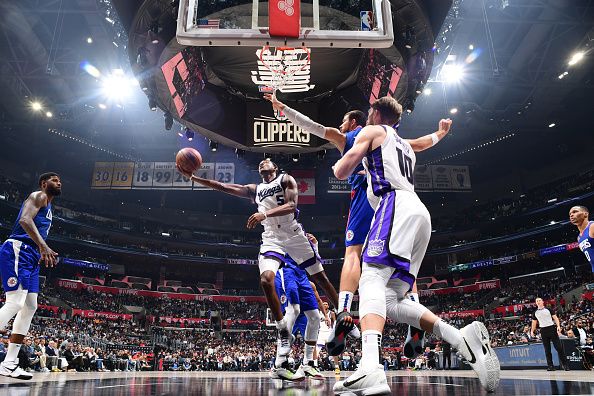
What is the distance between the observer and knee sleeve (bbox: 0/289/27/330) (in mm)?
4376

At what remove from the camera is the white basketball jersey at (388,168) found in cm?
297

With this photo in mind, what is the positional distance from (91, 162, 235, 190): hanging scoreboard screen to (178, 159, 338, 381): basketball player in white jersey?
1960cm

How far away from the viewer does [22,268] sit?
15.1 ft

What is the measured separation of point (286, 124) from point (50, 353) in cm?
991

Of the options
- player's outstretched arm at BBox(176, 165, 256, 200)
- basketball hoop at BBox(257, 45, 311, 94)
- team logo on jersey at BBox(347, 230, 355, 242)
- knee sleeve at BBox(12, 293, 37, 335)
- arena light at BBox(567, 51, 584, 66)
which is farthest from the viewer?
arena light at BBox(567, 51, 584, 66)

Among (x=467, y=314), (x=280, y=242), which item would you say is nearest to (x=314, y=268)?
(x=280, y=242)

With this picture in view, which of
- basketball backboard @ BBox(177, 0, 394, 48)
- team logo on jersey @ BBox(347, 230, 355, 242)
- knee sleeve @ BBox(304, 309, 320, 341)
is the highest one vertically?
basketball backboard @ BBox(177, 0, 394, 48)

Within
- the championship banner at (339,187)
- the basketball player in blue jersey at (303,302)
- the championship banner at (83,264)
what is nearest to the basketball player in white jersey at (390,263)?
the basketball player in blue jersey at (303,302)

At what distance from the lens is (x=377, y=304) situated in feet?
8.41

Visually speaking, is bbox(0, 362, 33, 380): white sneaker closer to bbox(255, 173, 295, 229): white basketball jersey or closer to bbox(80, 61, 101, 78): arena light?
bbox(255, 173, 295, 229): white basketball jersey

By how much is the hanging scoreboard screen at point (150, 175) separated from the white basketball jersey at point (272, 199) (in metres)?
19.6

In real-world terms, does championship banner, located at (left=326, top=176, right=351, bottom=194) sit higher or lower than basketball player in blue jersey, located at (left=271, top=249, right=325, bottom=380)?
higher

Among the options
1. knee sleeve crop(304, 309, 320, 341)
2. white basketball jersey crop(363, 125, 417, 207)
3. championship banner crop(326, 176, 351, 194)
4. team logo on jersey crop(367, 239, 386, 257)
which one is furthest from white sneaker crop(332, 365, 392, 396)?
championship banner crop(326, 176, 351, 194)

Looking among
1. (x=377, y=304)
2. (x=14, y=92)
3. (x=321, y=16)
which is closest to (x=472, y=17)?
(x=321, y=16)
